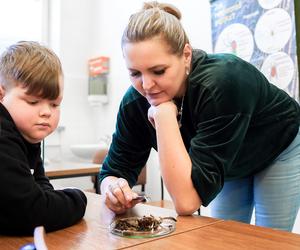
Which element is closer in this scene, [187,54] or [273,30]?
[187,54]

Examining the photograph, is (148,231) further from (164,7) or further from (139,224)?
(164,7)

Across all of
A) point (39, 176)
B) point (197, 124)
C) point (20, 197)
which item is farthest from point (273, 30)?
point (20, 197)

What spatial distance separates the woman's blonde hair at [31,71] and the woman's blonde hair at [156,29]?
0.76 feet

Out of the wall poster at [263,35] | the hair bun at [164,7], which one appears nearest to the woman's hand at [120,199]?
the hair bun at [164,7]

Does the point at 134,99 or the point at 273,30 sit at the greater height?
the point at 273,30

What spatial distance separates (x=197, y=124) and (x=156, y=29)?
10.6 inches

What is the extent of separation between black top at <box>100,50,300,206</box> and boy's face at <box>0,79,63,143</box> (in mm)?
361

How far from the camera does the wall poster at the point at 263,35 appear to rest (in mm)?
2158

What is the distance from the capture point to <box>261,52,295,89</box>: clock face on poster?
217 cm

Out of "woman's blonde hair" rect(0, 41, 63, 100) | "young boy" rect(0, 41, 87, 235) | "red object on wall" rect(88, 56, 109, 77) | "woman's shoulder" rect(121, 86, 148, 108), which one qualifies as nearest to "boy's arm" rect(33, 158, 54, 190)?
"young boy" rect(0, 41, 87, 235)

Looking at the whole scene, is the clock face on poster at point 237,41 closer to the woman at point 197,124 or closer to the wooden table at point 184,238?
the woman at point 197,124

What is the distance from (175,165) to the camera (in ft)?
2.88

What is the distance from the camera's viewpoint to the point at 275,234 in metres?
0.67

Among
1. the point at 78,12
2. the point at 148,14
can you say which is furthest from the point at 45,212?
the point at 78,12
